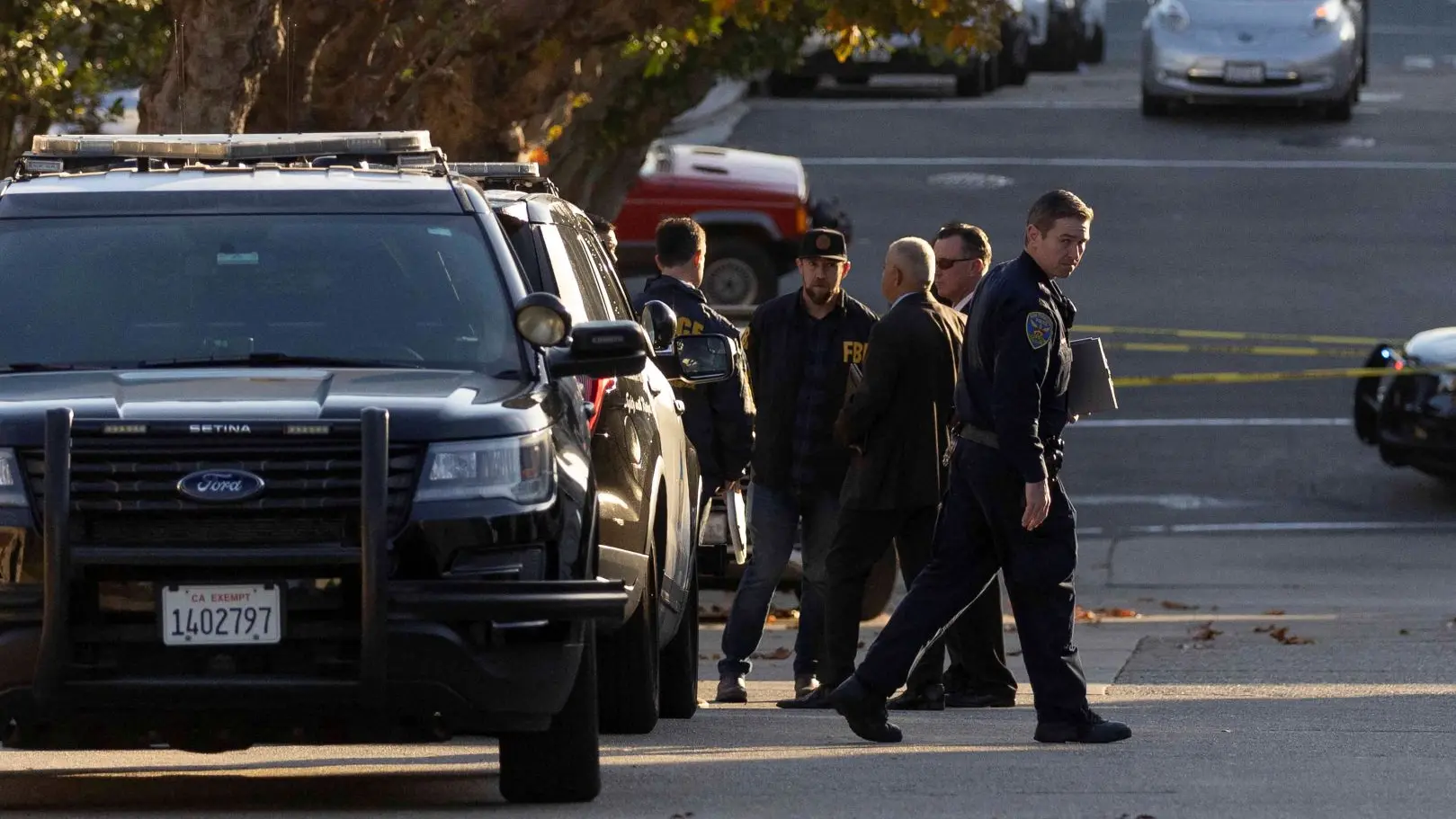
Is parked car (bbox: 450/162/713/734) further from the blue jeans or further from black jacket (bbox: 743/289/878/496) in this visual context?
the blue jeans

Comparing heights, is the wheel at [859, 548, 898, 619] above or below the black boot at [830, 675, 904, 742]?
below

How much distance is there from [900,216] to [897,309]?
1953cm

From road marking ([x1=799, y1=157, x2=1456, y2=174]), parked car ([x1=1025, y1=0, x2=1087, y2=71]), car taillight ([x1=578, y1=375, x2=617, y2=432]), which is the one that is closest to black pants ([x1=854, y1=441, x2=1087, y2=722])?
car taillight ([x1=578, y1=375, x2=617, y2=432])

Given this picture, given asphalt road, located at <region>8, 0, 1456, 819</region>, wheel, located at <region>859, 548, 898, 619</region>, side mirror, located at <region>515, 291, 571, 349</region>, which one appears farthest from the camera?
wheel, located at <region>859, 548, 898, 619</region>

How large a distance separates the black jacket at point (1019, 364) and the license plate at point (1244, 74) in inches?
972

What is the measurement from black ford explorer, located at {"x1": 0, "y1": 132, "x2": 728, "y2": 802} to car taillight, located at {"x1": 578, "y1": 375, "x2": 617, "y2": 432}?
0.74 ft

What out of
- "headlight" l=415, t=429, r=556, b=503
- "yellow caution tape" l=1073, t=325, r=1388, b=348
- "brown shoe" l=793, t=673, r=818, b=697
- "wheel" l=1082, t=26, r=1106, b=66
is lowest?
"wheel" l=1082, t=26, r=1106, b=66

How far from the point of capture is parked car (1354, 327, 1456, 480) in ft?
56.0

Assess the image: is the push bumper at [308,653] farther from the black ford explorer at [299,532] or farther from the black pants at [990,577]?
the black pants at [990,577]

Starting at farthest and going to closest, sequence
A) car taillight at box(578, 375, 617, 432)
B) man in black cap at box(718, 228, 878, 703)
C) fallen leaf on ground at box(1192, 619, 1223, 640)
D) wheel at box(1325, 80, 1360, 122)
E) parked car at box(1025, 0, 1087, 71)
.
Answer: parked car at box(1025, 0, 1087, 71) → wheel at box(1325, 80, 1360, 122) → fallen leaf on ground at box(1192, 619, 1223, 640) → man in black cap at box(718, 228, 878, 703) → car taillight at box(578, 375, 617, 432)

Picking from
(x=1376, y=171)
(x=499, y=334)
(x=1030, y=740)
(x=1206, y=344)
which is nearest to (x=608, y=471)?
(x=499, y=334)

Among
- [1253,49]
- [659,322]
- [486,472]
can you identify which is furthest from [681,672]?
[1253,49]

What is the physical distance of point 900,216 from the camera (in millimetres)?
29094

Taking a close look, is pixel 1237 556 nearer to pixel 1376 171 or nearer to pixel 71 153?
pixel 71 153
